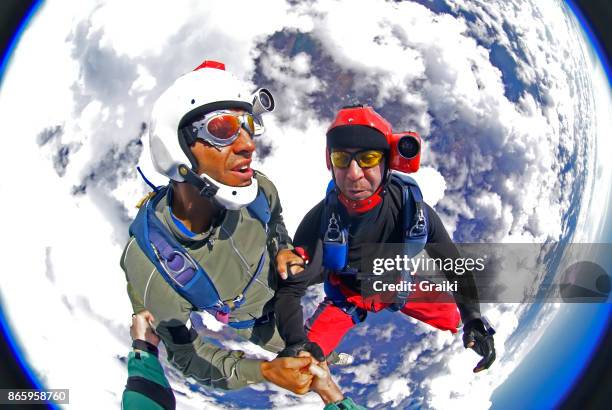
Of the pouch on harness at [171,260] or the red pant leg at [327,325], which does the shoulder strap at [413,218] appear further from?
the pouch on harness at [171,260]

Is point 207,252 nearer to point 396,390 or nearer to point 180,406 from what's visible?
point 180,406

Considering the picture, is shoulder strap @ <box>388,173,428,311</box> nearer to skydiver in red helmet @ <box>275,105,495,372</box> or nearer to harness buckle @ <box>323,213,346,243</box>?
skydiver in red helmet @ <box>275,105,495,372</box>

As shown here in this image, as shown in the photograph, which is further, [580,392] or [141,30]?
[580,392]

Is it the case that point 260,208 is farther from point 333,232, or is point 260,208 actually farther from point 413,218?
point 413,218

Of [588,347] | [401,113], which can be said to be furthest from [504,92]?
[588,347]

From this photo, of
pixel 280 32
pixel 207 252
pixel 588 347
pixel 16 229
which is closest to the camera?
pixel 207 252

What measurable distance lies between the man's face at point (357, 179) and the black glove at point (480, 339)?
56cm

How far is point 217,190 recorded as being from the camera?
1100mm

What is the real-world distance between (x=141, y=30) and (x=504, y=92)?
1.22m

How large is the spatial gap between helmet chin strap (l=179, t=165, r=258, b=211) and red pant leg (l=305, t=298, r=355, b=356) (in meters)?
0.60

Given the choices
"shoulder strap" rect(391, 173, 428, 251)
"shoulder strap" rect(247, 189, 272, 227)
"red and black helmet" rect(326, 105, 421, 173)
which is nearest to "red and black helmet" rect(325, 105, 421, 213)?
"red and black helmet" rect(326, 105, 421, 173)

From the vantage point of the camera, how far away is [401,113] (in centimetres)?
143

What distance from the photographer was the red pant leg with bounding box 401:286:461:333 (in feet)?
5.11

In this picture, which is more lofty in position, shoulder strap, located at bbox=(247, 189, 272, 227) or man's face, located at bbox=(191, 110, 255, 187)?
man's face, located at bbox=(191, 110, 255, 187)
